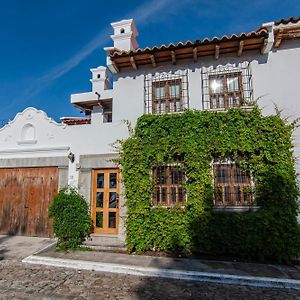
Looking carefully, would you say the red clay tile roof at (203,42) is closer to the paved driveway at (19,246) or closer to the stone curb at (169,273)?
the stone curb at (169,273)

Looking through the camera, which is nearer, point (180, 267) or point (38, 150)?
point (180, 267)

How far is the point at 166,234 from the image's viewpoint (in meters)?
7.43

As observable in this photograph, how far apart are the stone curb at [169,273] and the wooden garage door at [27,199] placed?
7.78 ft

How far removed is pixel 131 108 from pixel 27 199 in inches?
213

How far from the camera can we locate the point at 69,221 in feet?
26.4

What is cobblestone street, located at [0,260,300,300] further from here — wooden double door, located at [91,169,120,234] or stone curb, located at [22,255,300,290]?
wooden double door, located at [91,169,120,234]

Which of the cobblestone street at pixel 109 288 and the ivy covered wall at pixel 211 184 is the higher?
the ivy covered wall at pixel 211 184

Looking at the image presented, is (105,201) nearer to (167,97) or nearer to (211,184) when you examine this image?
(211,184)

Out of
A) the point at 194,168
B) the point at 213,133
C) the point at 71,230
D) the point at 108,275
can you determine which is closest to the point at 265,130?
the point at 213,133

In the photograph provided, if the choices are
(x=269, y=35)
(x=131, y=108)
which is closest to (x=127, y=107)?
(x=131, y=108)

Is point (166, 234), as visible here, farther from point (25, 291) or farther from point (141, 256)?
point (25, 291)

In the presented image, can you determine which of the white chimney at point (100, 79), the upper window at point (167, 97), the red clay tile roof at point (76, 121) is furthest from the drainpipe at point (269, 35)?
the red clay tile roof at point (76, 121)

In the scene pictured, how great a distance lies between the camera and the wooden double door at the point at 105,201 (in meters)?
8.67

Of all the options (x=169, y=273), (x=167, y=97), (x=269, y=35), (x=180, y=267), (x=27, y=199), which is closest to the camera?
(x=169, y=273)
